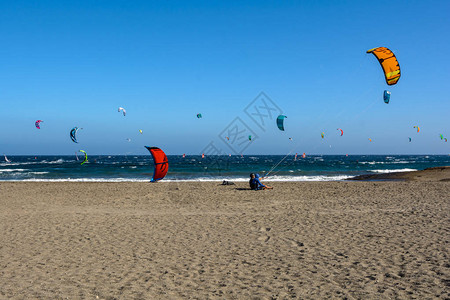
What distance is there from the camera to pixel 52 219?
8.60m

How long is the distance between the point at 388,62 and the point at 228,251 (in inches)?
360

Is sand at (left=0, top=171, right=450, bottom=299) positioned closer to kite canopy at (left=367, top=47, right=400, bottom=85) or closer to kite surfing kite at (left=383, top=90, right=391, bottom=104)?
kite canopy at (left=367, top=47, right=400, bottom=85)

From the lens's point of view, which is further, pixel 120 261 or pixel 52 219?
pixel 52 219

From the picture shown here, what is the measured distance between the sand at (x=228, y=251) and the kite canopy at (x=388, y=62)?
4.36 m

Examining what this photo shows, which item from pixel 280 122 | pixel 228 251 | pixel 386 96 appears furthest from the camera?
pixel 280 122

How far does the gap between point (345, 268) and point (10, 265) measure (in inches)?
198

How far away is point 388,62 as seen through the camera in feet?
36.8

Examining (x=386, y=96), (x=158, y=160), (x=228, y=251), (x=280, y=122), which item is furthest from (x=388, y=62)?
(x=158, y=160)

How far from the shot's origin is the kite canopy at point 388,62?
36.6 ft

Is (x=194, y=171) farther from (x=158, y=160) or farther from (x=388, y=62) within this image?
(x=388, y=62)

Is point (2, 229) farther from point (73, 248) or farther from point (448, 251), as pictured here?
point (448, 251)

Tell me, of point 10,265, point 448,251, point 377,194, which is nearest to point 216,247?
point 10,265

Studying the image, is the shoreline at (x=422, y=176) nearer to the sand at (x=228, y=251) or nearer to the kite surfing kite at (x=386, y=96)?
the kite surfing kite at (x=386, y=96)

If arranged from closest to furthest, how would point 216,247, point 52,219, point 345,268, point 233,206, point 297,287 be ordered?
point 297,287
point 345,268
point 216,247
point 52,219
point 233,206
